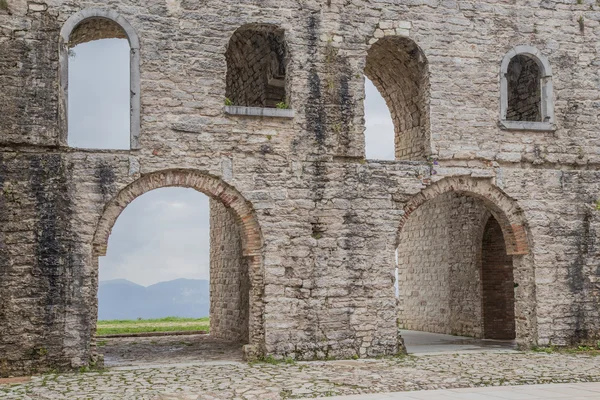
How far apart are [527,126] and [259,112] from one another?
4853 mm

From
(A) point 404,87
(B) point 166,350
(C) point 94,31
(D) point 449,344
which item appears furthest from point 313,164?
(D) point 449,344

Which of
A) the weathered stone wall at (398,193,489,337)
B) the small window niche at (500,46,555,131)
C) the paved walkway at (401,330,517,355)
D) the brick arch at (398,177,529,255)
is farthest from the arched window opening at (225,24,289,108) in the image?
the paved walkway at (401,330,517,355)

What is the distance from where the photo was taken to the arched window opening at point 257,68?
14492 mm

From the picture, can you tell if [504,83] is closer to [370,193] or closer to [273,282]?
[370,193]

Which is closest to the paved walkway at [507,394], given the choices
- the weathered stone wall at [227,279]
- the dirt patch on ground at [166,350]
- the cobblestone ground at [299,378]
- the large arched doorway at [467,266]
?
the cobblestone ground at [299,378]

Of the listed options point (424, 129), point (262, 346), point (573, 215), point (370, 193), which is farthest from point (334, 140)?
point (573, 215)

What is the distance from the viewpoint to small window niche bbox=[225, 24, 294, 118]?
14.5 m

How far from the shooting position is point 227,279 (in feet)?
52.2

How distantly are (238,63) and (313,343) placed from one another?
6.44m

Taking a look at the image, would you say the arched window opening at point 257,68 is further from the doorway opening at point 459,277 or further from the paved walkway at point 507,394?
the paved walkway at point 507,394

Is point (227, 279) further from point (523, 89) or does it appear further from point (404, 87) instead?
point (523, 89)

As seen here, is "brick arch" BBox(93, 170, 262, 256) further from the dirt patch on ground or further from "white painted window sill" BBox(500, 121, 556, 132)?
"white painted window sill" BBox(500, 121, 556, 132)

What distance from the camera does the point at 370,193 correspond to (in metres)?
12.5

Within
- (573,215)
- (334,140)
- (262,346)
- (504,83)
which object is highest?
(504,83)
